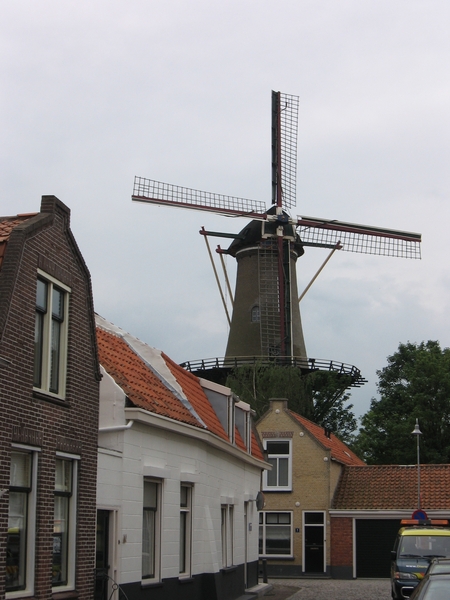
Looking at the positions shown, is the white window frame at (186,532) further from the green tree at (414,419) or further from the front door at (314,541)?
the green tree at (414,419)

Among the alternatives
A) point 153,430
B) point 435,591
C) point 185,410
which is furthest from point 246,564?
point 435,591

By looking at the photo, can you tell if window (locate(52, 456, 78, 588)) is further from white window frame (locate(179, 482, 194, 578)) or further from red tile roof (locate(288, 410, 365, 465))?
red tile roof (locate(288, 410, 365, 465))

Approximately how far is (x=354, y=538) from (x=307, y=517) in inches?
73.5

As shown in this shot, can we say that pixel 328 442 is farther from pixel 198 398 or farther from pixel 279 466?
pixel 198 398

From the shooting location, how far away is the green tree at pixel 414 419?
1752 inches

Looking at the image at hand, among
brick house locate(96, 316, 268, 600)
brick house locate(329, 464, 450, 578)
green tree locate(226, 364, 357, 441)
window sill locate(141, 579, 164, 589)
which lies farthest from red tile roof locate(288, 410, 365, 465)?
window sill locate(141, 579, 164, 589)

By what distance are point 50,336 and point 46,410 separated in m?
1.06

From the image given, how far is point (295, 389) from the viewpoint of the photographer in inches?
1722

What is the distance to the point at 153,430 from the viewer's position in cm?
1612

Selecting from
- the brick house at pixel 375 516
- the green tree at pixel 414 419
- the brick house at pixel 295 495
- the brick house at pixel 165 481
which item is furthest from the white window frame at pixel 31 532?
the green tree at pixel 414 419

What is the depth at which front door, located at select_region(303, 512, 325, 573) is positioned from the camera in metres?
32.8

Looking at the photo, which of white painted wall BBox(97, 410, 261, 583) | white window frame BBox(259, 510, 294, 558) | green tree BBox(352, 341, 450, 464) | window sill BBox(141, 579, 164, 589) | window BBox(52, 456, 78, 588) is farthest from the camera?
green tree BBox(352, 341, 450, 464)

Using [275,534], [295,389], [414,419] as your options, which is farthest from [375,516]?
[414,419]

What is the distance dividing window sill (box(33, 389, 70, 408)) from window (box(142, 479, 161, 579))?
11.4 feet
